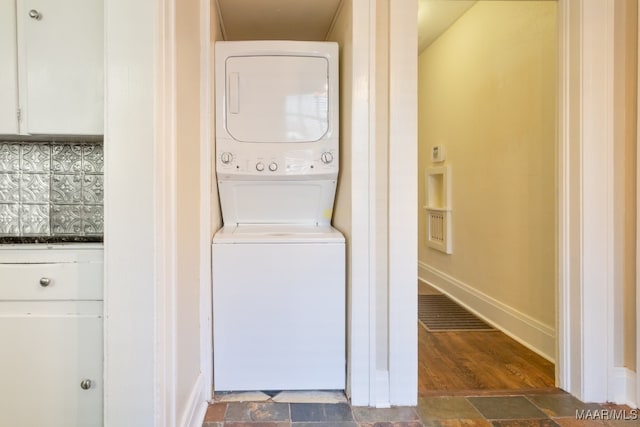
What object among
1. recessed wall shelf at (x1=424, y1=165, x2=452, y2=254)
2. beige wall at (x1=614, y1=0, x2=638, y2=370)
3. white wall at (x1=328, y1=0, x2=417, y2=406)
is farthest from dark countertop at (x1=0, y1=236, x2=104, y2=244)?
recessed wall shelf at (x1=424, y1=165, x2=452, y2=254)

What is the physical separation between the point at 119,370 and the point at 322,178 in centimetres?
121

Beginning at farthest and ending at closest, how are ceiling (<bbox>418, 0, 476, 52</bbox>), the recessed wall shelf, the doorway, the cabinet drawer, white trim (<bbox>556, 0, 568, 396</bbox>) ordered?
the recessed wall shelf → ceiling (<bbox>418, 0, 476, 52</bbox>) → the doorway → white trim (<bbox>556, 0, 568, 396</bbox>) → the cabinet drawer

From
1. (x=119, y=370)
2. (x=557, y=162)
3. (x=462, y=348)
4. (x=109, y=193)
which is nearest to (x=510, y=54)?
(x=557, y=162)

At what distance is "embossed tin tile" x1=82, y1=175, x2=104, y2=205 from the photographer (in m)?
1.53

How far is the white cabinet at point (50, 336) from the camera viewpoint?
1.20 meters

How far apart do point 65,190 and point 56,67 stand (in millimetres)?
492

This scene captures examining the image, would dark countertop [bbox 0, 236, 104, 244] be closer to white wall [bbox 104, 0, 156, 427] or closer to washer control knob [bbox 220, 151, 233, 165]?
white wall [bbox 104, 0, 156, 427]

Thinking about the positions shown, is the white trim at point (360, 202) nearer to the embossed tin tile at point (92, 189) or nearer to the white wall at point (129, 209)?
the white wall at point (129, 209)

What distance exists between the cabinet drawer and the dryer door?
3.12 ft

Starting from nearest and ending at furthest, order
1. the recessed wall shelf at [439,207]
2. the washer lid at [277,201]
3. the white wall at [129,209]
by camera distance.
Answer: the white wall at [129,209], the washer lid at [277,201], the recessed wall shelf at [439,207]

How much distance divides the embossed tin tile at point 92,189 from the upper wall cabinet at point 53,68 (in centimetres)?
27

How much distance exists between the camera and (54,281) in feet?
3.92

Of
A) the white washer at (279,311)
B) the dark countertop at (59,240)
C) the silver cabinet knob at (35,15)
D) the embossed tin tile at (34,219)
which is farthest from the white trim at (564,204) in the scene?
the embossed tin tile at (34,219)

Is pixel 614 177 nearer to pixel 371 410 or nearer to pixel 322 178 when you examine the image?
pixel 322 178
